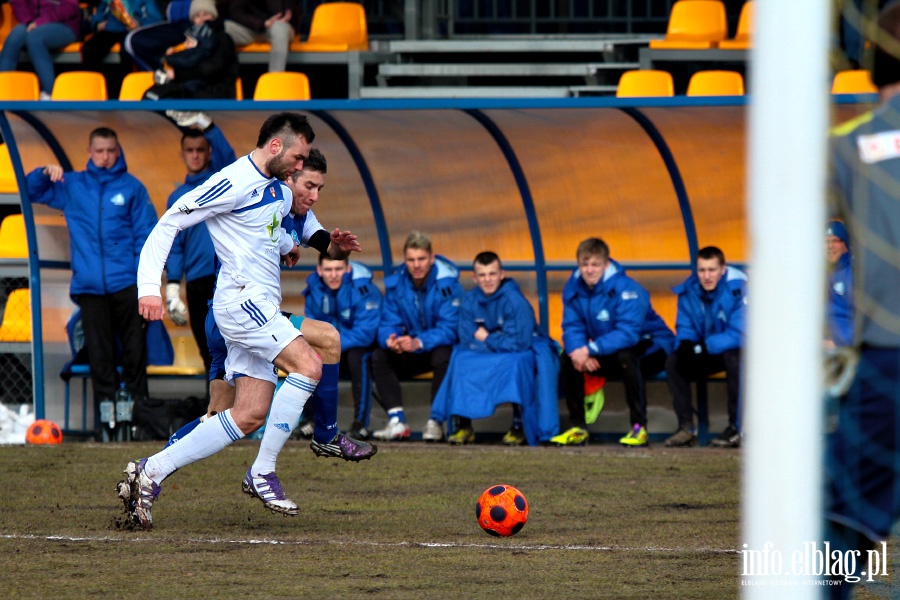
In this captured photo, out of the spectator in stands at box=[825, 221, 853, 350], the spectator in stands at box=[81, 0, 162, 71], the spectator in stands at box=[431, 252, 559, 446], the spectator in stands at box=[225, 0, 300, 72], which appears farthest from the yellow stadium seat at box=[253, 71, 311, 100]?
the spectator in stands at box=[825, 221, 853, 350]

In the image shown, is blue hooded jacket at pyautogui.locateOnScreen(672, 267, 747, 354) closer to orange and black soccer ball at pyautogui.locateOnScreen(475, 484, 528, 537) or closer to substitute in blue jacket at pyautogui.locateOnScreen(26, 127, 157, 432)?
substitute in blue jacket at pyautogui.locateOnScreen(26, 127, 157, 432)

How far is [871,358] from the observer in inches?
127

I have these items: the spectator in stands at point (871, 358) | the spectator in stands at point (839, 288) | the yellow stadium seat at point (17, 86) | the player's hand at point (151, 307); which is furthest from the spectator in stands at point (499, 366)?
the spectator in stands at point (871, 358)

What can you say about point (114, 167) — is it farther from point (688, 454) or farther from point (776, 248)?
point (776, 248)

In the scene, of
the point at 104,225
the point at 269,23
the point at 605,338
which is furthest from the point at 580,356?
the point at 269,23

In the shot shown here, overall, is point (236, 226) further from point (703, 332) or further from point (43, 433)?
point (703, 332)

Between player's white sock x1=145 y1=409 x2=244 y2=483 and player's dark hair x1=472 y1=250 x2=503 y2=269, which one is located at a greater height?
player's dark hair x1=472 y1=250 x2=503 y2=269

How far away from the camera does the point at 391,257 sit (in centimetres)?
1029

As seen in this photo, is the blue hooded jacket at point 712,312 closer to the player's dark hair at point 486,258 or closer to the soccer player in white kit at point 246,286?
the player's dark hair at point 486,258

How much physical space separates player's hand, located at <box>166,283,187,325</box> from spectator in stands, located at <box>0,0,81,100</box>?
14.7 feet

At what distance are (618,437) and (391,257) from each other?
86.2 inches

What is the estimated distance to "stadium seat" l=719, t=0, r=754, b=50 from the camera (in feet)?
41.2

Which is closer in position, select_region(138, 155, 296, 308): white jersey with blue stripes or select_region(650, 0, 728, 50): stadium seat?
select_region(138, 155, 296, 308): white jersey with blue stripes

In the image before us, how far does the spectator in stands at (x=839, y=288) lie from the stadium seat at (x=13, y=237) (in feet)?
19.9
